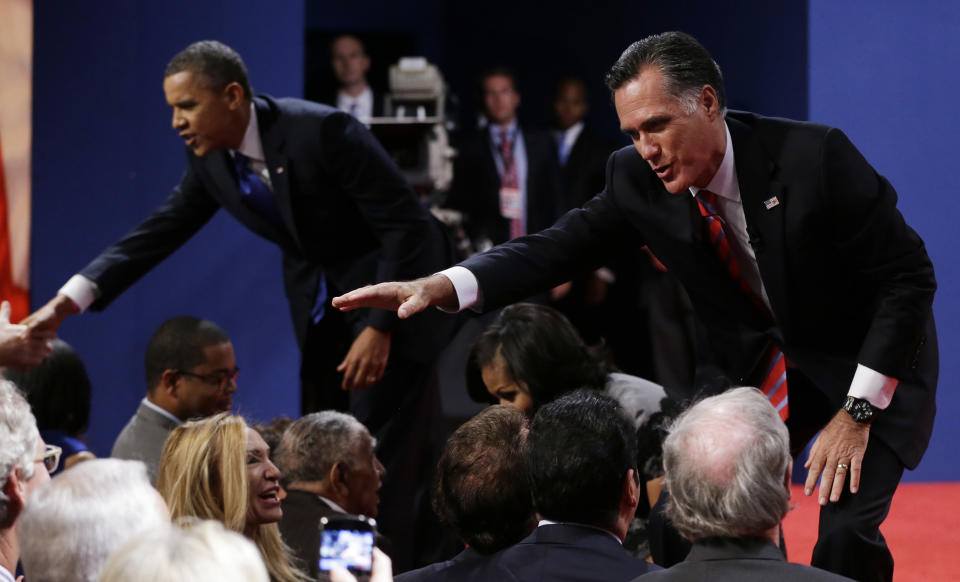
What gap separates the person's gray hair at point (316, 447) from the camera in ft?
9.00

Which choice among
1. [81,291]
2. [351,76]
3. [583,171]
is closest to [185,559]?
[81,291]

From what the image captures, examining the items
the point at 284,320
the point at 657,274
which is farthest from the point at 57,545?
the point at 657,274

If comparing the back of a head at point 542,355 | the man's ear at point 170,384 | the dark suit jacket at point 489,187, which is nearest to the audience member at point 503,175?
the dark suit jacket at point 489,187

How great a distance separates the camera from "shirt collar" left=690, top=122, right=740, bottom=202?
2.23m

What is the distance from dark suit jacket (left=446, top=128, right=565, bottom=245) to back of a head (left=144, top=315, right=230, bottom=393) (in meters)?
2.63

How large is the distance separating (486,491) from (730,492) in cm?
49

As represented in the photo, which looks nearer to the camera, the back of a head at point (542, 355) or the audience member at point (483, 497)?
the audience member at point (483, 497)

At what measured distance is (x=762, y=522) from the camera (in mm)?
1634

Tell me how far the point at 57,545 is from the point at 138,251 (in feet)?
7.54

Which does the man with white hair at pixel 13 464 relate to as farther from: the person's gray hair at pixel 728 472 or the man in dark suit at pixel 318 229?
the man in dark suit at pixel 318 229

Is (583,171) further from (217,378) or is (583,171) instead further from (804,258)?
(804,258)

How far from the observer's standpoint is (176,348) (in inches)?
133

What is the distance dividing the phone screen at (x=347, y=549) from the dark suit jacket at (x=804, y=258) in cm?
96

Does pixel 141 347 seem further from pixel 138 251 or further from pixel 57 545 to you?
pixel 57 545
